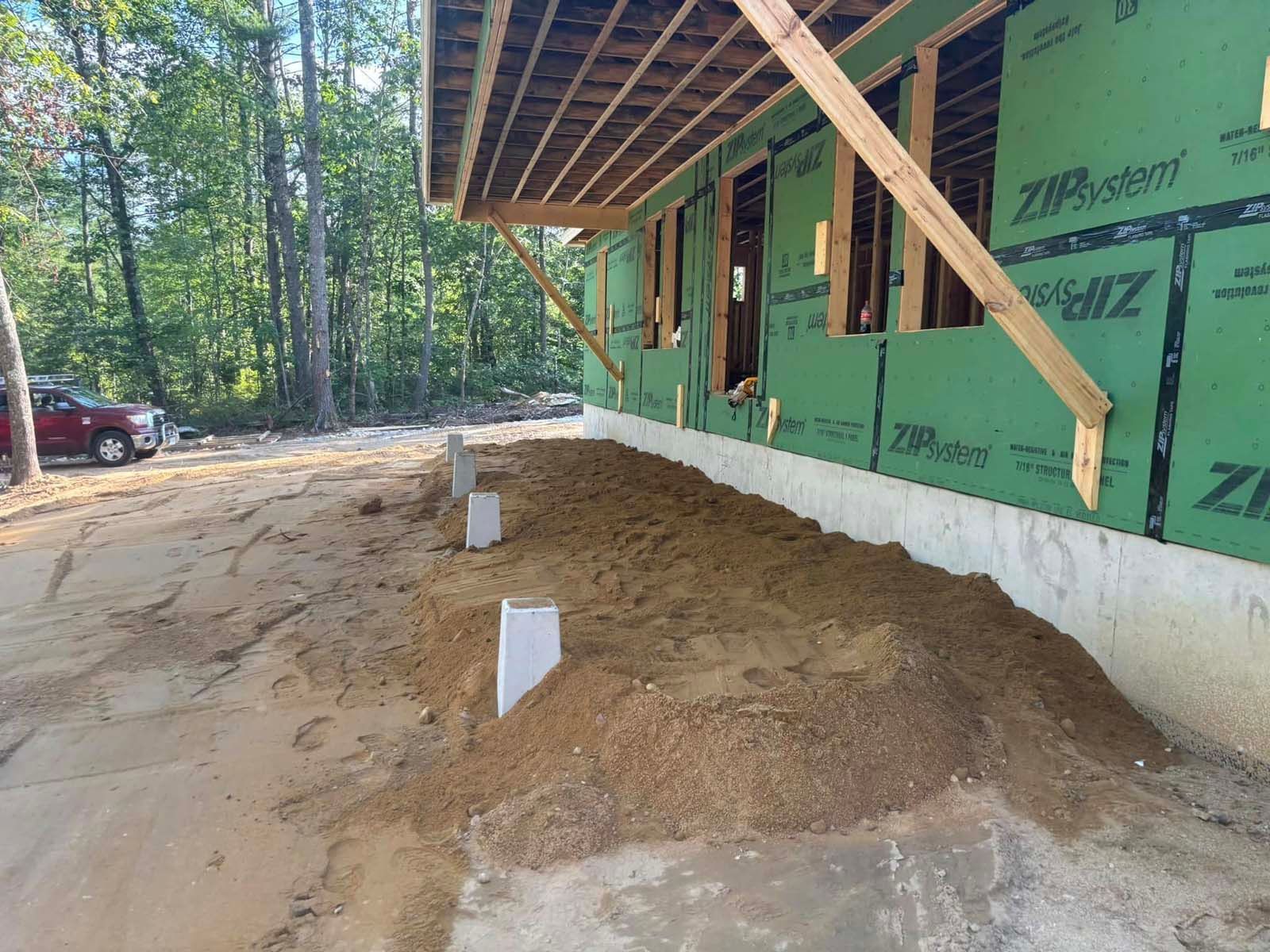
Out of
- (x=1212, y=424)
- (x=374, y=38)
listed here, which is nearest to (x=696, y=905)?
(x=1212, y=424)

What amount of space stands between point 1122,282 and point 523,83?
18.4 feet

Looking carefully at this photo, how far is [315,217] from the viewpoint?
20.9 m

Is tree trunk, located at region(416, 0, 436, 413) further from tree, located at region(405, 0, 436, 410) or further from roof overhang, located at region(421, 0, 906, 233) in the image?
roof overhang, located at region(421, 0, 906, 233)

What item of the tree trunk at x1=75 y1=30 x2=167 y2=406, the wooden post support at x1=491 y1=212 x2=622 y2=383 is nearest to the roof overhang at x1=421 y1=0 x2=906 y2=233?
the wooden post support at x1=491 y1=212 x2=622 y2=383

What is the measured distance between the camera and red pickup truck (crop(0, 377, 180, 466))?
49.5ft

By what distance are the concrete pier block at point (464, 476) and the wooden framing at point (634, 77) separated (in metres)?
4.08

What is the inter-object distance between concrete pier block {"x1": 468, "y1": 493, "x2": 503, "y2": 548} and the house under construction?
287cm

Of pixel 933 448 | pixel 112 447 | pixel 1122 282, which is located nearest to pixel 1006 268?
pixel 1122 282

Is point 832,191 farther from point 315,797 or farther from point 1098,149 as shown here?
point 315,797

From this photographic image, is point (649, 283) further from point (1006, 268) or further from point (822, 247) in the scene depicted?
point (1006, 268)

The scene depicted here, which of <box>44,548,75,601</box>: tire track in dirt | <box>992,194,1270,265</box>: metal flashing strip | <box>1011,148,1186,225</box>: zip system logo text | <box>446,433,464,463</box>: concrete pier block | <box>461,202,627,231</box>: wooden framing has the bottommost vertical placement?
Result: <box>44,548,75,601</box>: tire track in dirt

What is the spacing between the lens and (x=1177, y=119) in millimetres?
3520

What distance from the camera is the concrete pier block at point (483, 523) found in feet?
23.2

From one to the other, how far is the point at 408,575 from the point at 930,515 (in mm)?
4374
